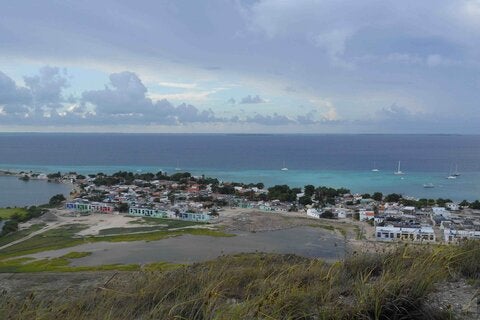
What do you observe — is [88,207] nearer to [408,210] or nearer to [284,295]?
[408,210]

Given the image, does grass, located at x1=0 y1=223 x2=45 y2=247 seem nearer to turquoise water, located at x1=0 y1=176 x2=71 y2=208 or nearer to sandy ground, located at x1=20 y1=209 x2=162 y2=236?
sandy ground, located at x1=20 y1=209 x2=162 y2=236

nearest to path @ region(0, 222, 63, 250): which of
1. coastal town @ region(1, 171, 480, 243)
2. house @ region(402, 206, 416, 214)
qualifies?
coastal town @ region(1, 171, 480, 243)

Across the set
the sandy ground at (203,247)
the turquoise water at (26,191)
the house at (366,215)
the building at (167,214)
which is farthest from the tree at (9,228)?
the house at (366,215)

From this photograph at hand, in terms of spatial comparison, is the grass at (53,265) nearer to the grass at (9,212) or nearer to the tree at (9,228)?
the tree at (9,228)

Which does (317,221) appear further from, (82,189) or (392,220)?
(82,189)

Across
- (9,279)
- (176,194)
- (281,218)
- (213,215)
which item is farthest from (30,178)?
(9,279)

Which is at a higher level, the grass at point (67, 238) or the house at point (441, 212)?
the house at point (441, 212)
